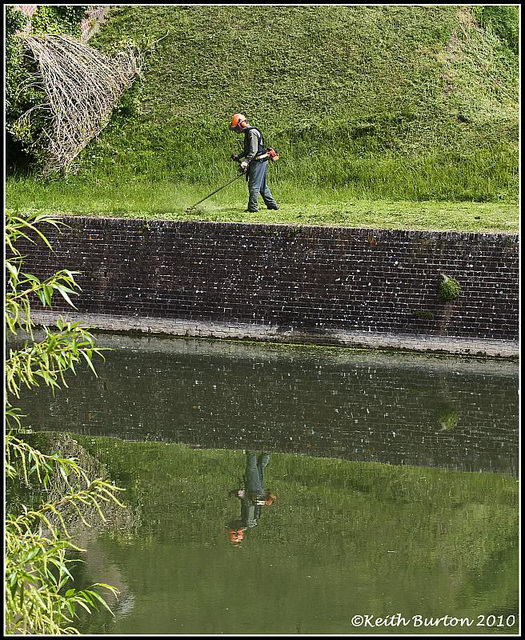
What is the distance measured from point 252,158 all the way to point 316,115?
5799 mm

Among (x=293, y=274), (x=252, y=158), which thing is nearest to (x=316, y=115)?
(x=252, y=158)

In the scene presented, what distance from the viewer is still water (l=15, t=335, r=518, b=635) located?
19.4ft

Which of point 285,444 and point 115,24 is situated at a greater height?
point 115,24

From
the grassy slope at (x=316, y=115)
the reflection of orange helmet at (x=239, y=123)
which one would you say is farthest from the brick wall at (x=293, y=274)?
the reflection of orange helmet at (x=239, y=123)

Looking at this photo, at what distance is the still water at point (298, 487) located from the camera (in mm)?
5922

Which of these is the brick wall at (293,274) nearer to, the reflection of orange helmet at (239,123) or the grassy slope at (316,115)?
the grassy slope at (316,115)

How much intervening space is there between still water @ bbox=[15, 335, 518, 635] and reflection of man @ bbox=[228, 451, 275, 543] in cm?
2

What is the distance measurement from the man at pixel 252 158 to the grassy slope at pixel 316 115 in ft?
1.88

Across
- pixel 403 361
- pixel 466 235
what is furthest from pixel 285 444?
pixel 466 235

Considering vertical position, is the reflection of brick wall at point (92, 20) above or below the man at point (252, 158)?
above

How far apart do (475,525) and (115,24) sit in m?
20.1

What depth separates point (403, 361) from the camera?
13.1m

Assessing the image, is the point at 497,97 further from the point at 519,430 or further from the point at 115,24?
the point at 519,430

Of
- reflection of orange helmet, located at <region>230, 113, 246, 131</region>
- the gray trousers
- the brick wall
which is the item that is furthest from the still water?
reflection of orange helmet, located at <region>230, 113, 246, 131</region>
